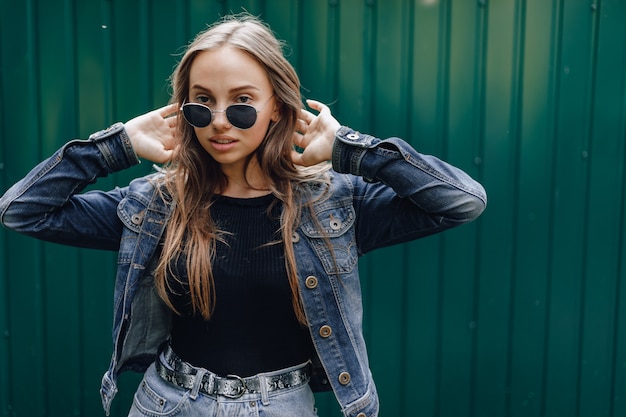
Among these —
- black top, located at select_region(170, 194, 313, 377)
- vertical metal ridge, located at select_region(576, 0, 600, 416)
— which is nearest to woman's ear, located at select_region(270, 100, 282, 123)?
black top, located at select_region(170, 194, 313, 377)

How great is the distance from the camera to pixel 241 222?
1.91 m

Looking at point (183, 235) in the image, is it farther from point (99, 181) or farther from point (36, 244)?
point (36, 244)

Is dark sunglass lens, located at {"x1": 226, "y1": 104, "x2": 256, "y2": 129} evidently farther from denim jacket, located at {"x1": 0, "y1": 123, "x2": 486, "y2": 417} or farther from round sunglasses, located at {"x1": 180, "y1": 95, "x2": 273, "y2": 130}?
denim jacket, located at {"x1": 0, "y1": 123, "x2": 486, "y2": 417}

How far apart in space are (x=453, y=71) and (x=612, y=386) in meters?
1.88

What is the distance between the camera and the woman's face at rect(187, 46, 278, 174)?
1.83m

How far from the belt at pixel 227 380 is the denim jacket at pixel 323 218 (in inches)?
4.4

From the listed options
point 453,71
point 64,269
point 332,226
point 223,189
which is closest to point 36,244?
point 64,269

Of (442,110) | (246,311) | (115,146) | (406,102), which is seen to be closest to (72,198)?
(115,146)

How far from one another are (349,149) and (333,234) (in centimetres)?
27

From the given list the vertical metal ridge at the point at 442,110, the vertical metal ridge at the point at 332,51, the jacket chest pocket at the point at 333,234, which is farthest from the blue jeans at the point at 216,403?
the vertical metal ridge at the point at 332,51

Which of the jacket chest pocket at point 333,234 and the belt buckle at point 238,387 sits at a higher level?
Result: the jacket chest pocket at point 333,234

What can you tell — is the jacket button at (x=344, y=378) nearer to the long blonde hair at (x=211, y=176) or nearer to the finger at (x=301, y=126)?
the long blonde hair at (x=211, y=176)

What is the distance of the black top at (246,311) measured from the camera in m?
1.81

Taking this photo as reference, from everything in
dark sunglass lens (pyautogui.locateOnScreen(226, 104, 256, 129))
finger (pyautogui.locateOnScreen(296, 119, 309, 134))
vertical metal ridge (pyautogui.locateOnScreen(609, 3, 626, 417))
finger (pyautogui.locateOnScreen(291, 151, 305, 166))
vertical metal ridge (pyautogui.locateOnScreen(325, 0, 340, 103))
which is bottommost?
vertical metal ridge (pyautogui.locateOnScreen(609, 3, 626, 417))
